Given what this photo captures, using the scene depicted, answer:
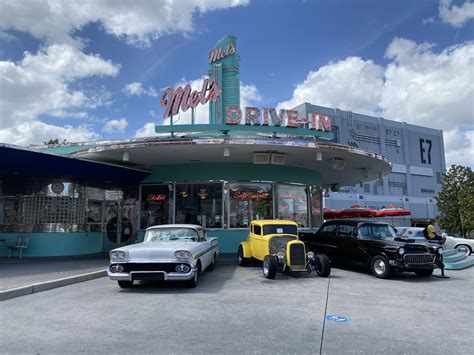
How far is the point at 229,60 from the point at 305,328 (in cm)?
1902

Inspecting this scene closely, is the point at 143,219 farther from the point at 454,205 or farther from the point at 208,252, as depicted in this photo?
the point at 454,205

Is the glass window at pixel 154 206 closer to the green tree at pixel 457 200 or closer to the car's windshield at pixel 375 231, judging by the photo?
the car's windshield at pixel 375 231

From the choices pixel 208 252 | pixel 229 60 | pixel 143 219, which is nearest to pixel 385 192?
pixel 229 60

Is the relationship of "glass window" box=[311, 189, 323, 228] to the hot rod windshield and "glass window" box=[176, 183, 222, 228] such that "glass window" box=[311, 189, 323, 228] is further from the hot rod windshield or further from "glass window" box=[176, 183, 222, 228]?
the hot rod windshield

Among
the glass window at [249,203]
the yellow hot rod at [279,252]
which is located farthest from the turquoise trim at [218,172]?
the yellow hot rod at [279,252]

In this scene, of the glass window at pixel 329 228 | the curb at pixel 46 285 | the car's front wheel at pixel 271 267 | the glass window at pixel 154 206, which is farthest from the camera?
the glass window at pixel 154 206

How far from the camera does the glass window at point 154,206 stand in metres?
16.5

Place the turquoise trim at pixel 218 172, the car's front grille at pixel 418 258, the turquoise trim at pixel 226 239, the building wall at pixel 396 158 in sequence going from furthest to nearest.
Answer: the building wall at pixel 396 158
the turquoise trim at pixel 218 172
the turquoise trim at pixel 226 239
the car's front grille at pixel 418 258

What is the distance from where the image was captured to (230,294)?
7781 millimetres

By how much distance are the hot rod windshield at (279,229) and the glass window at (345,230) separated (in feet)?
5.98

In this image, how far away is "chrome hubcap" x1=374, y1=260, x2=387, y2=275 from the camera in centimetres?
1033

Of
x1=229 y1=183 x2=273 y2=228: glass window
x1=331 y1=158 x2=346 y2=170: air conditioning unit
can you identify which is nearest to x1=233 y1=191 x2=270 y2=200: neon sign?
x1=229 y1=183 x2=273 y2=228: glass window

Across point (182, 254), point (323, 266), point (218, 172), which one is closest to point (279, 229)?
point (323, 266)

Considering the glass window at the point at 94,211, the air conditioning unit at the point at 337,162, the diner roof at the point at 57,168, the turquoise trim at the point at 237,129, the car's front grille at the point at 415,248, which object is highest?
the turquoise trim at the point at 237,129
